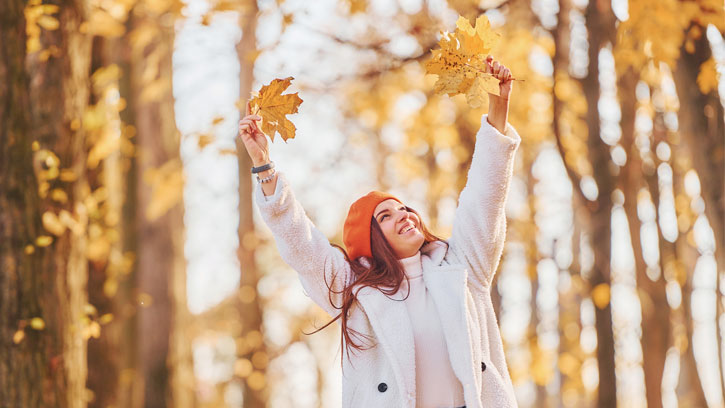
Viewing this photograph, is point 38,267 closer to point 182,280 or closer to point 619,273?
point 182,280

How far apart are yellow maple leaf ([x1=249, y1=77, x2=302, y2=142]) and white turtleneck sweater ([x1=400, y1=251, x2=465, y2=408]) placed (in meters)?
0.71

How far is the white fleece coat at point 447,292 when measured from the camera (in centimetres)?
297

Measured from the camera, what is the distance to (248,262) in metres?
9.42

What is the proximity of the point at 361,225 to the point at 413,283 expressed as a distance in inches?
11.3

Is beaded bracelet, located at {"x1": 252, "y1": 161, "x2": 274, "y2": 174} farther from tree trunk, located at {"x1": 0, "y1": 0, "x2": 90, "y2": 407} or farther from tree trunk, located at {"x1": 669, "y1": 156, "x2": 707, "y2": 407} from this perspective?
tree trunk, located at {"x1": 669, "y1": 156, "x2": 707, "y2": 407}

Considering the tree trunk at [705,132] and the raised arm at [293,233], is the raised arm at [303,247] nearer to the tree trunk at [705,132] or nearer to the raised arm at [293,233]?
the raised arm at [293,233]

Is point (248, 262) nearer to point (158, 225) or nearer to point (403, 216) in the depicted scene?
point (158, 225)

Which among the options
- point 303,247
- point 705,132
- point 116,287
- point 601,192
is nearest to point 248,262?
point 116,287

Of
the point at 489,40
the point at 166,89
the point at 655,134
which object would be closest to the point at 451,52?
the point at 489,40

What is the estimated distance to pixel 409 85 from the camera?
923 cm

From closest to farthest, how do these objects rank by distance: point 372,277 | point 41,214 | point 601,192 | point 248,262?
point 372,277
point 41,214
point 601,192
point 248,262

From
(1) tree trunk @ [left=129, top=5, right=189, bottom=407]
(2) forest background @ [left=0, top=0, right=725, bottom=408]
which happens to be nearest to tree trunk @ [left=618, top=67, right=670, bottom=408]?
(2) forest background @ [left=0, top=0, right=725, bottom=408]

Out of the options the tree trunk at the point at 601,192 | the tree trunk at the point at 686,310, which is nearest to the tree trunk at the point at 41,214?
the tree trunk at the point at 601,192

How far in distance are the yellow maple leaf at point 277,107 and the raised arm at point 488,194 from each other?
2.12 feet
